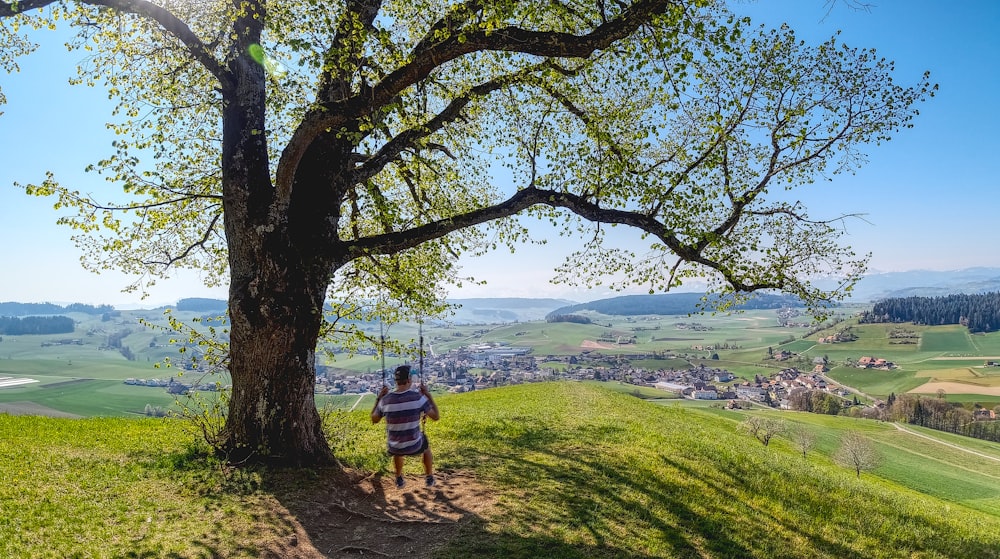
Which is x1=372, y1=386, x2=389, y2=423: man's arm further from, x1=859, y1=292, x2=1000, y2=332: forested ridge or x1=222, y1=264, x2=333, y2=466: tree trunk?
x1=859, y1=292, x2=1000, y2=332: forested ridge

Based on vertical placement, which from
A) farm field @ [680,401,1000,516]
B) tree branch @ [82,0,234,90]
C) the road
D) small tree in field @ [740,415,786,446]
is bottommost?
the road

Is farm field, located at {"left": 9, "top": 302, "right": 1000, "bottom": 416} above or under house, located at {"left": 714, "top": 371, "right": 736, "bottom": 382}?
above

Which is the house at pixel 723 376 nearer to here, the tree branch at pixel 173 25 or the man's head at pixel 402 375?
the man's head at pixel 402 375

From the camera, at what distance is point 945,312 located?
17562 centimetres

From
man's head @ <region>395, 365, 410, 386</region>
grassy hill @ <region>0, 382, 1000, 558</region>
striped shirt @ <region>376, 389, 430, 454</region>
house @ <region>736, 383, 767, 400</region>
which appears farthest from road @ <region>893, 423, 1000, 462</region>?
man's head @ <region>395, 365, 410, 386</region>

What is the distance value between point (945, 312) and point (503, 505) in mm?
227107

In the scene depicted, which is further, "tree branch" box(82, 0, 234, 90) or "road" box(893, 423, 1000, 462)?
"road" box(893, 423, 1000, 462)

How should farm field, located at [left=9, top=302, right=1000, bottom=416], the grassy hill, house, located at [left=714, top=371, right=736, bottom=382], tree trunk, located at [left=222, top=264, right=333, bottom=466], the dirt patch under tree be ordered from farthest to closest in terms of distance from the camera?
house, located at [left=714, top=371, right=736, bottom=382]
farm field, located at [left=9, top=302, right=1000, bottom=416]
tree trunk, located at [left=222, top=264, right=333, bottom=466]
the dirt patch under tree
the grassy hill

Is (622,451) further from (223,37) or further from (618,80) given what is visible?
(223,37)

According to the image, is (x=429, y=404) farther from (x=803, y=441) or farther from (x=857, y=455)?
(x=803, y=441)

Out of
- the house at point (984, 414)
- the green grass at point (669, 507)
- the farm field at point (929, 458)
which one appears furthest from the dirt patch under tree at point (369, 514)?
the house at point (984, 414)

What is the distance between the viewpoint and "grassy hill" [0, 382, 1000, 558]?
6.91 m

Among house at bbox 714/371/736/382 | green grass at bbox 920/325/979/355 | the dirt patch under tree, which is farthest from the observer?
green grass at bbox 920/325/979/355

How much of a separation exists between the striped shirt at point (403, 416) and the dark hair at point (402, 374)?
213 mm
